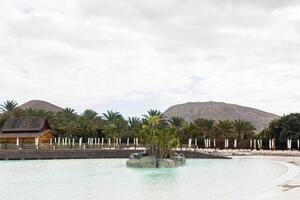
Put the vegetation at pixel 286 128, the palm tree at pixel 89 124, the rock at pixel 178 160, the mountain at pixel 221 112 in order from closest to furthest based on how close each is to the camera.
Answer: the rock at pixel 178 160 < the vegetation at pixel 286 128 < the palm tree at pixel 89 124 < the mountain at pixel 221 112

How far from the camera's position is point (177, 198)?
15.3m

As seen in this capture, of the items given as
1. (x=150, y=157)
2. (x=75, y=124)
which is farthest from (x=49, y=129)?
(x=150, y=157)

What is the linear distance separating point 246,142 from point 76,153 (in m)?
23.4

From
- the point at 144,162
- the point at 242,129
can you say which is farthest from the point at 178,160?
the point at 242,129

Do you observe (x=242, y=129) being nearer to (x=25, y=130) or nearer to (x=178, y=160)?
(x=25, y=130)

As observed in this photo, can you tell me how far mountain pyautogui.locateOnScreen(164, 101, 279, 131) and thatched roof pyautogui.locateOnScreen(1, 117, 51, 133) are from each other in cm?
11106

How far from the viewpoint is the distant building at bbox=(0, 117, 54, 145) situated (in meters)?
65.8

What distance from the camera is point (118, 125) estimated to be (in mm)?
73688

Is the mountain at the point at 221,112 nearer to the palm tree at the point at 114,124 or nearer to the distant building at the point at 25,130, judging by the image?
the palm tree at the point at 114,124

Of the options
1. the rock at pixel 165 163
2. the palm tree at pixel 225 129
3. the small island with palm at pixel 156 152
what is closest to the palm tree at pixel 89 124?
the palm tree at pixel 225 129

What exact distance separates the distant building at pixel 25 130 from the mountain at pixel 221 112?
4367 inches

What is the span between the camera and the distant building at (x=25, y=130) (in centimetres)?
6575

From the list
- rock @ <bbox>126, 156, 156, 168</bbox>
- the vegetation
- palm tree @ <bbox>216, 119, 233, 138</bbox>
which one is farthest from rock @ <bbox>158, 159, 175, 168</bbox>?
palm tree @ <bbox>216, 119, 233, 138</bbox>

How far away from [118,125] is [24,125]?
14.8 m
